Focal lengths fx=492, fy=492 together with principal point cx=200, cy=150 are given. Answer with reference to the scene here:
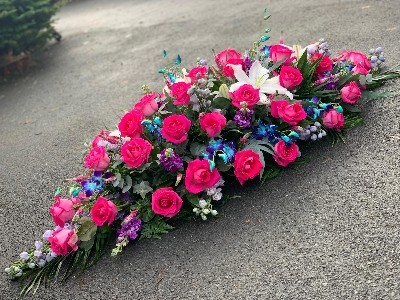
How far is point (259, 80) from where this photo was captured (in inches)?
112

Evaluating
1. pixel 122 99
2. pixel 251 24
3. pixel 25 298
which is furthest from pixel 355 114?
pixel 251 24

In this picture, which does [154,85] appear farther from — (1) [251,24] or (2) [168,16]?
(2) [168,16]

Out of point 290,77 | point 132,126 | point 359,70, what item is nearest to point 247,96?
point 290,77

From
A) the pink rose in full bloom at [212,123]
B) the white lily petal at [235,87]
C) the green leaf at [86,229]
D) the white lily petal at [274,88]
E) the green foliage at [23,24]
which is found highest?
the white lily petal at [235,87]

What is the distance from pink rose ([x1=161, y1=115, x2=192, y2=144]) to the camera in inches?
103

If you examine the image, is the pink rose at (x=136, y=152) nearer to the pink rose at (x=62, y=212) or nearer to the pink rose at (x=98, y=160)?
the pink rose at (x=98, y=160)

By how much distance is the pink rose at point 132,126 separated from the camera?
2.72 metres

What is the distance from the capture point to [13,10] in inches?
231

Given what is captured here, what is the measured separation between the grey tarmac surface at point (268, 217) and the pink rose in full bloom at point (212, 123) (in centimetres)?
38

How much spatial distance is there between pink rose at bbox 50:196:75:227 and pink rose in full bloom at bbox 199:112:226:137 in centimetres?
84

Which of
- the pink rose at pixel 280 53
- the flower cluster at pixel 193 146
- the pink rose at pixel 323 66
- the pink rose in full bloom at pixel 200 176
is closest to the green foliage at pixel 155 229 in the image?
the flower cluster at pixel 193 146

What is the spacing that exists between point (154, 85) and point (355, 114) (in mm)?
2327

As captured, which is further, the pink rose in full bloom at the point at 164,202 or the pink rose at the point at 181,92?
the pink rose at the point at 181,92

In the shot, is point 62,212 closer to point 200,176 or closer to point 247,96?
point 200,176
